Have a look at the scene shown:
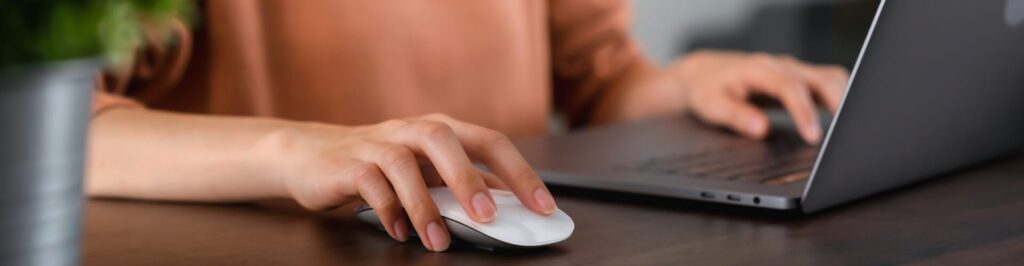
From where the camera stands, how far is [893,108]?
725 millimetres

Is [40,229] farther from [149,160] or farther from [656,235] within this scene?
[149,160]

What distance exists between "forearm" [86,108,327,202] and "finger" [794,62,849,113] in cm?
58

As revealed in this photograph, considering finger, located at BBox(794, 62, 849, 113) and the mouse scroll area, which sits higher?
the mouse scroll area

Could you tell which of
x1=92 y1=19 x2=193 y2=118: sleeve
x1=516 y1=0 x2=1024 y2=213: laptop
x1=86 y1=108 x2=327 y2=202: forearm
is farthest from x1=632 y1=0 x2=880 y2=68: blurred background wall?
x1=86 y1=108 x2=327 y2=202: forearm

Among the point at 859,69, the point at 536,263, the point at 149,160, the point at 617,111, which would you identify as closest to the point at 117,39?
the point at 536,263

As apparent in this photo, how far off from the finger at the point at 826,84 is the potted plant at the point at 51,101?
884mm

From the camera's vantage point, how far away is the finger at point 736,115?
109 cm

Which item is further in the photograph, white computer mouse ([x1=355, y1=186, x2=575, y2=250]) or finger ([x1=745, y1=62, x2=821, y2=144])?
finger ([x1=745, y1=62, x2=821, y2=144])

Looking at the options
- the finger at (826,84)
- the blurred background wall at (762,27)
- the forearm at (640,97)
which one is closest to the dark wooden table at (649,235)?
the finger at (826,84)

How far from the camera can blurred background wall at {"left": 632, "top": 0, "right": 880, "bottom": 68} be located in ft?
10.2

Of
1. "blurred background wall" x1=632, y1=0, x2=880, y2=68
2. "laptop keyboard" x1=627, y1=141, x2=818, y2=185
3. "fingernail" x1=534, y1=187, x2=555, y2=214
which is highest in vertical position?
"fingernail" x1=534, y1=187, x2=555, y2=214

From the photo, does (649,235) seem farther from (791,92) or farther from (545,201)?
(791,92)

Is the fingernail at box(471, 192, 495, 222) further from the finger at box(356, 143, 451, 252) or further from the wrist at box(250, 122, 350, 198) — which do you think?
the wrist at box(250, 122, 350, 198)

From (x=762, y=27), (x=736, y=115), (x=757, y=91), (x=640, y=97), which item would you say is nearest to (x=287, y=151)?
(x=736, y=115)
